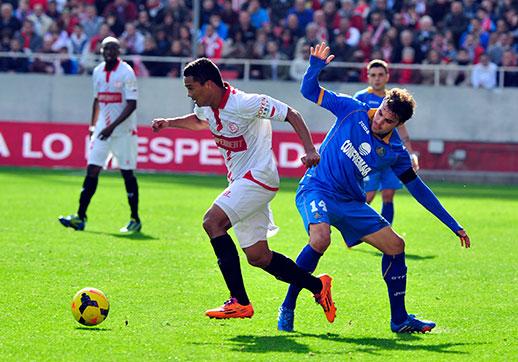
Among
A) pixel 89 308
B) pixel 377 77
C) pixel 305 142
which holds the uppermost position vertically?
pixel 377 77

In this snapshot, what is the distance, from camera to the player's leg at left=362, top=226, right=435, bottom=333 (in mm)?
8406

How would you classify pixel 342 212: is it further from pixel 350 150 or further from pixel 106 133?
pixel 106 133

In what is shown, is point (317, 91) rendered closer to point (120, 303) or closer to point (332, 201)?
point (332, 201)

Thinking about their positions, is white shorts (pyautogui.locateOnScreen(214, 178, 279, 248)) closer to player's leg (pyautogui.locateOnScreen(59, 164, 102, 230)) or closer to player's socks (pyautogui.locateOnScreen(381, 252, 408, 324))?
player's socks (pyautogui.locateOnScreen(381, 252, 408, 324))

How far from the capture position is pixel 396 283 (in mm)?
8469

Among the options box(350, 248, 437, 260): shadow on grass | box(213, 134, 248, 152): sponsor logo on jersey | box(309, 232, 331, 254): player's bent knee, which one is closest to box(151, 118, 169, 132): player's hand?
box(213, 134, 248, 152): sponsor logo on jersey

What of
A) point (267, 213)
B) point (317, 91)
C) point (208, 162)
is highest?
point (317, 91)

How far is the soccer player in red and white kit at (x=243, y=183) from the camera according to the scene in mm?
8250

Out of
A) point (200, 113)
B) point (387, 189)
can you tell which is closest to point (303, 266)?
point (200, 113)

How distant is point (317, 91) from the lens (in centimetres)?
852

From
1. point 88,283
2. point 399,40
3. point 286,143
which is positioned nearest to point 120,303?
point 88,283

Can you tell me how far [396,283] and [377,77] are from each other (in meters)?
5.09

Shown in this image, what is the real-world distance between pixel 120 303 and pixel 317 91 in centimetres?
236

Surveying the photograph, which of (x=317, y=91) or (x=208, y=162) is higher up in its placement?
(x=317, y=91)
